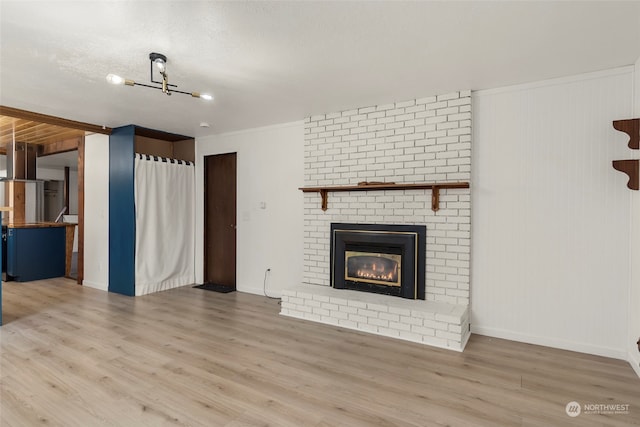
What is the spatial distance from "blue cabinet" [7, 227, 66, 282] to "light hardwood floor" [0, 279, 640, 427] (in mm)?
2508

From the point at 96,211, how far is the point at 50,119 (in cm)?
155

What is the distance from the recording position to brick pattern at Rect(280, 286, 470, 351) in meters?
3.17

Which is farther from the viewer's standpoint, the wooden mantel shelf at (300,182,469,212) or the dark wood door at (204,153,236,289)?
the dark wood door at (204,153,236,289)

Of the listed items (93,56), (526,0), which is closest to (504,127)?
(526,0)

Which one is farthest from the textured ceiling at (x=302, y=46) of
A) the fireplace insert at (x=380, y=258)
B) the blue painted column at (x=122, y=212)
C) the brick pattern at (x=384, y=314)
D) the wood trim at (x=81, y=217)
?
the brick pattern at (x=384, y=314)

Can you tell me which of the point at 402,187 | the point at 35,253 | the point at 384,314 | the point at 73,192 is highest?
the point at 73,192

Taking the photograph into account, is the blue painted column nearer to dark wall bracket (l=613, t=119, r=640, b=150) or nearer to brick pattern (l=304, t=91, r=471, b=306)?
brick pattern (l=304, t=91, r=471, b=306)

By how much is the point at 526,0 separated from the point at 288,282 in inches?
154

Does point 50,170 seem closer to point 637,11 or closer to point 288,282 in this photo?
point 288,282

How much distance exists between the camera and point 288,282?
4.79 m

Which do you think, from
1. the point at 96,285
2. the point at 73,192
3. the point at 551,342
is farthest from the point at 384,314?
the point at 73,192

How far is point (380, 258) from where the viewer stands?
3900 millimetres

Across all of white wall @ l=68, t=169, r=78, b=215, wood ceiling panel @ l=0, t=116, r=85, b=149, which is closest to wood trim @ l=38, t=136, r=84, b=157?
wood ceiling panel @ l=0, t=116, r=85, b=149

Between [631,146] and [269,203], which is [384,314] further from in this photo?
[631,146]
